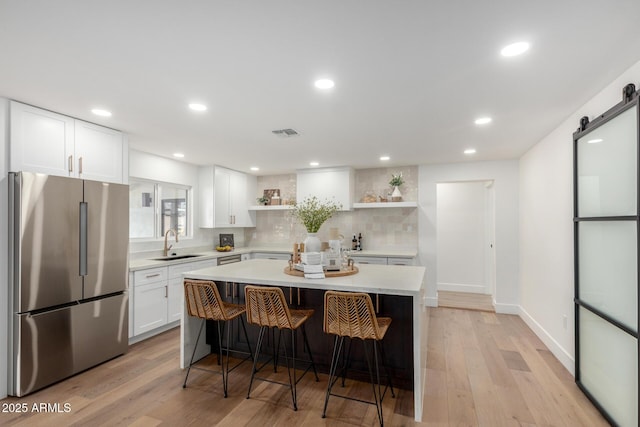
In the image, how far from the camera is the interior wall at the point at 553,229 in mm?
2869

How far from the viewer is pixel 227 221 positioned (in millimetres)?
5750

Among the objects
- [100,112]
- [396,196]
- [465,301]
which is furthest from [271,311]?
[465,301]

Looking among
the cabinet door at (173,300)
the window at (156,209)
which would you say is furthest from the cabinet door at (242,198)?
the cabinet door at (173,300)

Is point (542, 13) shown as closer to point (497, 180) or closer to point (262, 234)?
point (497, 180)

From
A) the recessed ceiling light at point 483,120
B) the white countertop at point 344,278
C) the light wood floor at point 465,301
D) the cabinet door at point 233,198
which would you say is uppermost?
the recessed ceiling light at point 483,120

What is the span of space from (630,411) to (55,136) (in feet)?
15.6

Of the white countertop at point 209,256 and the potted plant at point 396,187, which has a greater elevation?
the potted plant at point 396,187

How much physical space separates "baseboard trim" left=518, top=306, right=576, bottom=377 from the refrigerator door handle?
14.7 feet

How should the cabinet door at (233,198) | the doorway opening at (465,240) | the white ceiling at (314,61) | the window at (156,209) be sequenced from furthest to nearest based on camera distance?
the doorway opening at (465,240) < the cabinet door at (233,198) < the window at (156,209) < the white ceiling at (314,61)

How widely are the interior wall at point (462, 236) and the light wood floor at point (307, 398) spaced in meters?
2.99

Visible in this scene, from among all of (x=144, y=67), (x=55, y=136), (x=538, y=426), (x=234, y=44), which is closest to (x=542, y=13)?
(x=234, y=44)

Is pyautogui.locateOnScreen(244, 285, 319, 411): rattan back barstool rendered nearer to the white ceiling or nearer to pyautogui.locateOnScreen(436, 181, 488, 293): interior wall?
the white ceiling

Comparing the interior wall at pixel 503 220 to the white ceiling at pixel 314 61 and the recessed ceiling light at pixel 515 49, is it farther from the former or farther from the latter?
the recessed ceiling light at pixel 515 49

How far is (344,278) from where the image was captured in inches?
110
